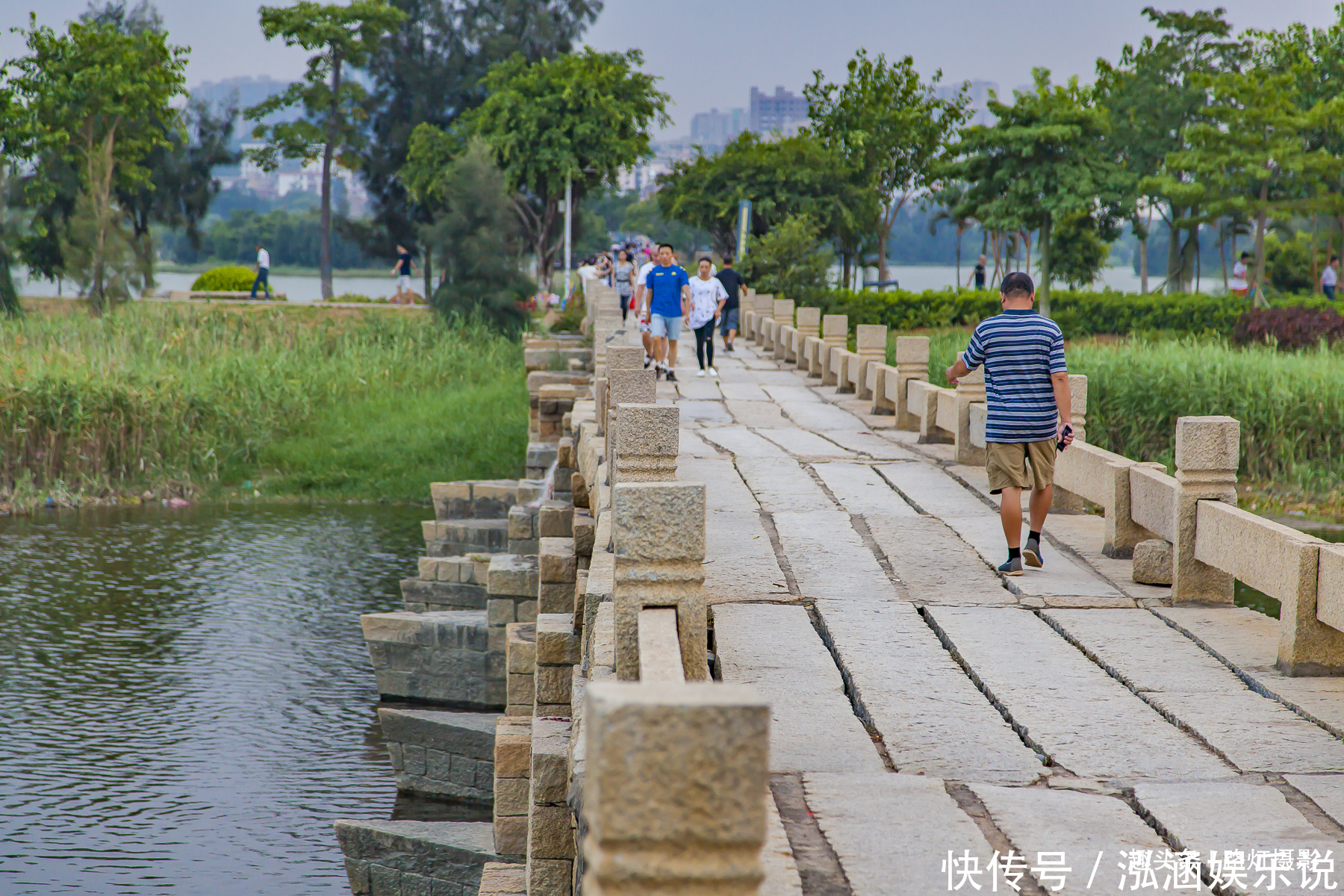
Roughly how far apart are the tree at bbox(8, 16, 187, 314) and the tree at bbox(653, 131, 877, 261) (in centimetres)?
1664

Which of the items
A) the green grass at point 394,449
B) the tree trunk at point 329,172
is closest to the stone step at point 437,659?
the green grass at point 394,449

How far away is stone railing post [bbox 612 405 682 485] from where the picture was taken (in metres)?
5.47

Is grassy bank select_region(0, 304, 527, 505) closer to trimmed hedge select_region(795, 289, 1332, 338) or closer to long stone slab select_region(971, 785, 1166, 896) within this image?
trimmed hedge select_region(795, 289, 1332, 338)

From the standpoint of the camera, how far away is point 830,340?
18.0m

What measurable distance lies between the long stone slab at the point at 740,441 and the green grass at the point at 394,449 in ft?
32.7

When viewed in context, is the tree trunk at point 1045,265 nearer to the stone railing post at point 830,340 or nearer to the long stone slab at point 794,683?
the stone railing post at point 830,340

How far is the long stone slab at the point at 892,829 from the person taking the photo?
339 centimetres

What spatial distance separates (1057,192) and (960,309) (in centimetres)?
489

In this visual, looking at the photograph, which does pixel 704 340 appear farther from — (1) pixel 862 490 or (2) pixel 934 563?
(2) pixel 934 563

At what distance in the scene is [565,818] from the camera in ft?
18.8

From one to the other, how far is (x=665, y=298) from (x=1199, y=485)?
397 inches

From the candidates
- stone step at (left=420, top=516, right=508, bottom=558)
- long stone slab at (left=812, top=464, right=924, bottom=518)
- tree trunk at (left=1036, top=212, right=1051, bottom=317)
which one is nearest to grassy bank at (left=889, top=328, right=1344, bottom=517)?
long stone slab at (left=812, top=464, right=924, bottom=518)

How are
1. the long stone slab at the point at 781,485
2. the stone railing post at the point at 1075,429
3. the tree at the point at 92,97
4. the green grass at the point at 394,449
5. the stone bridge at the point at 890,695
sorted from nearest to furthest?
the stone bridge at the point at 890,695
the stone railing post at the point at 1075,429
the long stone slab at the point at 781,485
the green grass at the point at 394,449
the tree at the point at 92,97

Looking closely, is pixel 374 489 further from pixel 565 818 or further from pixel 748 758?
pixel 748 758
